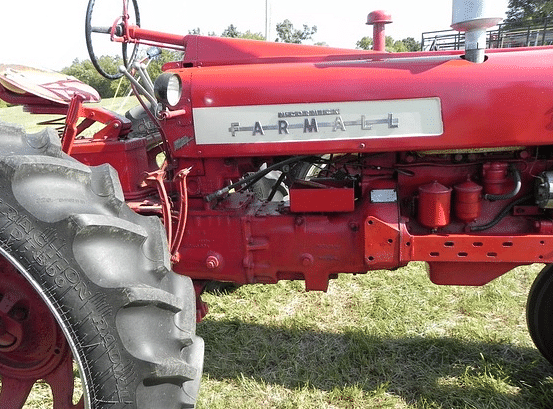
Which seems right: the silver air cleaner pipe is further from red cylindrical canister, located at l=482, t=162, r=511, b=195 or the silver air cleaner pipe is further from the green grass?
the green grass

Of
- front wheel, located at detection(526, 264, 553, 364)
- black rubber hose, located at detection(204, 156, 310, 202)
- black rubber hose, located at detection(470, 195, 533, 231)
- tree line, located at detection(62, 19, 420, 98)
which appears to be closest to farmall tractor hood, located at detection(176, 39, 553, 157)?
black rubber hose, located at detection(204, 156, 310, 202)

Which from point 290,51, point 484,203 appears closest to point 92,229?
point 290,51

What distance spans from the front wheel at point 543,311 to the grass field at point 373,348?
0.12 metres

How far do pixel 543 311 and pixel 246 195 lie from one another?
1.57m

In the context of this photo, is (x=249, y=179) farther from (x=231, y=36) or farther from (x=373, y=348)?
(x=231, y=36)

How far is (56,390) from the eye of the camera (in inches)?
74.2

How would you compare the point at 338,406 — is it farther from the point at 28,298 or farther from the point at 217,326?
the point at 28,298

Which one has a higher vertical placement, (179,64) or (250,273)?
(179,64)

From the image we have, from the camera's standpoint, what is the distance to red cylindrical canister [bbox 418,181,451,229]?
199 cm

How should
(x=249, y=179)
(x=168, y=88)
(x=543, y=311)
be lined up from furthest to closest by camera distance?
(x=543, y=311) → (x=249, y=179) → (x=168, y=88)

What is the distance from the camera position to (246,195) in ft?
7.97

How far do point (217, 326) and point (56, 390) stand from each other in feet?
3.84

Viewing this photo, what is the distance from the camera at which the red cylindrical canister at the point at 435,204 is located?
78.3 inches

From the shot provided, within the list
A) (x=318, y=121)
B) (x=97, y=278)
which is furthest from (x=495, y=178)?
(x=97, y=278)
